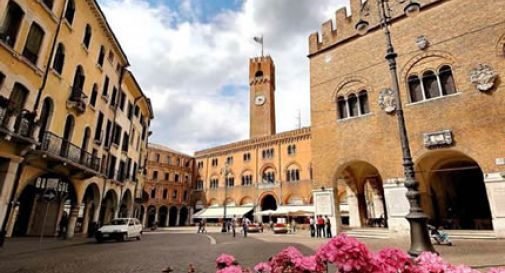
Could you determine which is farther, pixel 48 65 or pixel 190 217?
pixel 190 217

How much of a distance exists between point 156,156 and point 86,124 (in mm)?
32872

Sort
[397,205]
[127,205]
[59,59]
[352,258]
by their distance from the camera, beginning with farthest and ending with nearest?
1. [127,205]
2. [397,205]
3. [59,59]
4. [352,258]

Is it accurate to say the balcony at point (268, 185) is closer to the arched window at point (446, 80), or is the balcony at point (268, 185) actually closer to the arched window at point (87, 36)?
the arched window at point (446, 80)

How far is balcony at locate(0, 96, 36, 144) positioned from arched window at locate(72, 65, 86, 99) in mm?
4399

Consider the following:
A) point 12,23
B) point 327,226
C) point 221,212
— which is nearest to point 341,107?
point 327,226

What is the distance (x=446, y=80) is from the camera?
51.9 ft

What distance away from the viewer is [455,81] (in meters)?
15.3

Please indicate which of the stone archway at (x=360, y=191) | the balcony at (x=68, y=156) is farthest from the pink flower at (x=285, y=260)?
the stone archway at (x=360, y=191)

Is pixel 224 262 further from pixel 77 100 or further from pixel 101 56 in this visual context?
pixel 101 56

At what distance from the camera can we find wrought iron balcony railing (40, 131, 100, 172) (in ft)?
43.7

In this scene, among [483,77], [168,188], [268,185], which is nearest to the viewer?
[483,77]

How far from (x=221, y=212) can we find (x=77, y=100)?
31.5 meters

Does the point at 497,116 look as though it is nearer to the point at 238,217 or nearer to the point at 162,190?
the point at 238,217

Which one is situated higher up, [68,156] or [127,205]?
[68,156]
